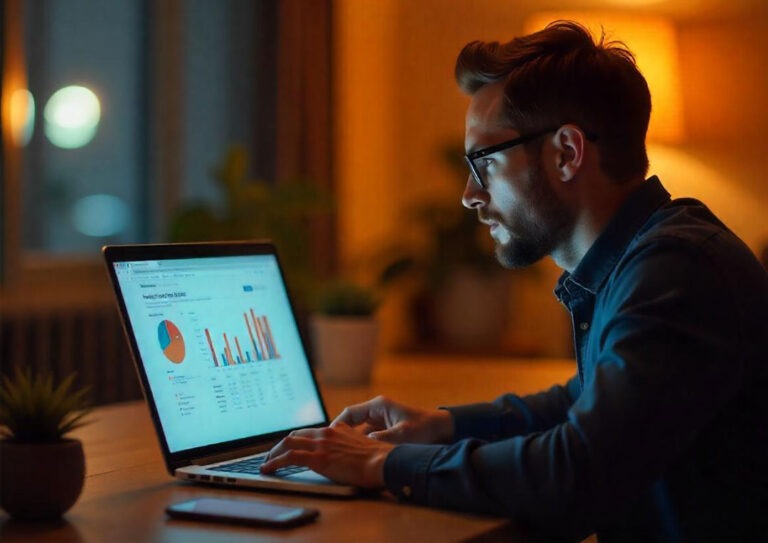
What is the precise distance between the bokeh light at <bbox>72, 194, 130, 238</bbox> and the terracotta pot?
116 inches

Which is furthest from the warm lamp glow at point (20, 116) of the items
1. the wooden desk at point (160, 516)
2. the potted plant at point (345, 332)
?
the wooden desk at point (160, 516)

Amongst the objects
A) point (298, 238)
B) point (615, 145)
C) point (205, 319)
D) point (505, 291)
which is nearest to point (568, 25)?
point (615, 145)

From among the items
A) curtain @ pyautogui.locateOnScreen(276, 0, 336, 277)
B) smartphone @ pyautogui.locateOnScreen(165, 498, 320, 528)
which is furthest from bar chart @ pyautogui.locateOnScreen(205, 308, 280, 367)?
curtain @ pyautogui.locateOnScreen(276, 0, 336, 277)

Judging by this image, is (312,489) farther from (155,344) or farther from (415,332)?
(415,332)

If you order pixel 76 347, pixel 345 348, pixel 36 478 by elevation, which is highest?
pixel 36 478

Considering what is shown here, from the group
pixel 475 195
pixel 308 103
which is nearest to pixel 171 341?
pixel 475 195

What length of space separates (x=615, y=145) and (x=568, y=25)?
0.65 ft

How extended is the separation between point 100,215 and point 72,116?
39 cm

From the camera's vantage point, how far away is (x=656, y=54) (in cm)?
341

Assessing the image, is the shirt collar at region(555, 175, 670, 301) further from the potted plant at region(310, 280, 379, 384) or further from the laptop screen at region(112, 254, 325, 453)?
the potted plant at region(310, 280, 379, 384)

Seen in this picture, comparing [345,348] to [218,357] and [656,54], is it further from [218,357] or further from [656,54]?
[656,54]

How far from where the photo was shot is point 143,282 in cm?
153

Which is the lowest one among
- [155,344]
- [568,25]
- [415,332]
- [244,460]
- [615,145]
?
[415,332]

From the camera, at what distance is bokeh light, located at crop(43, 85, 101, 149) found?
392 cm
